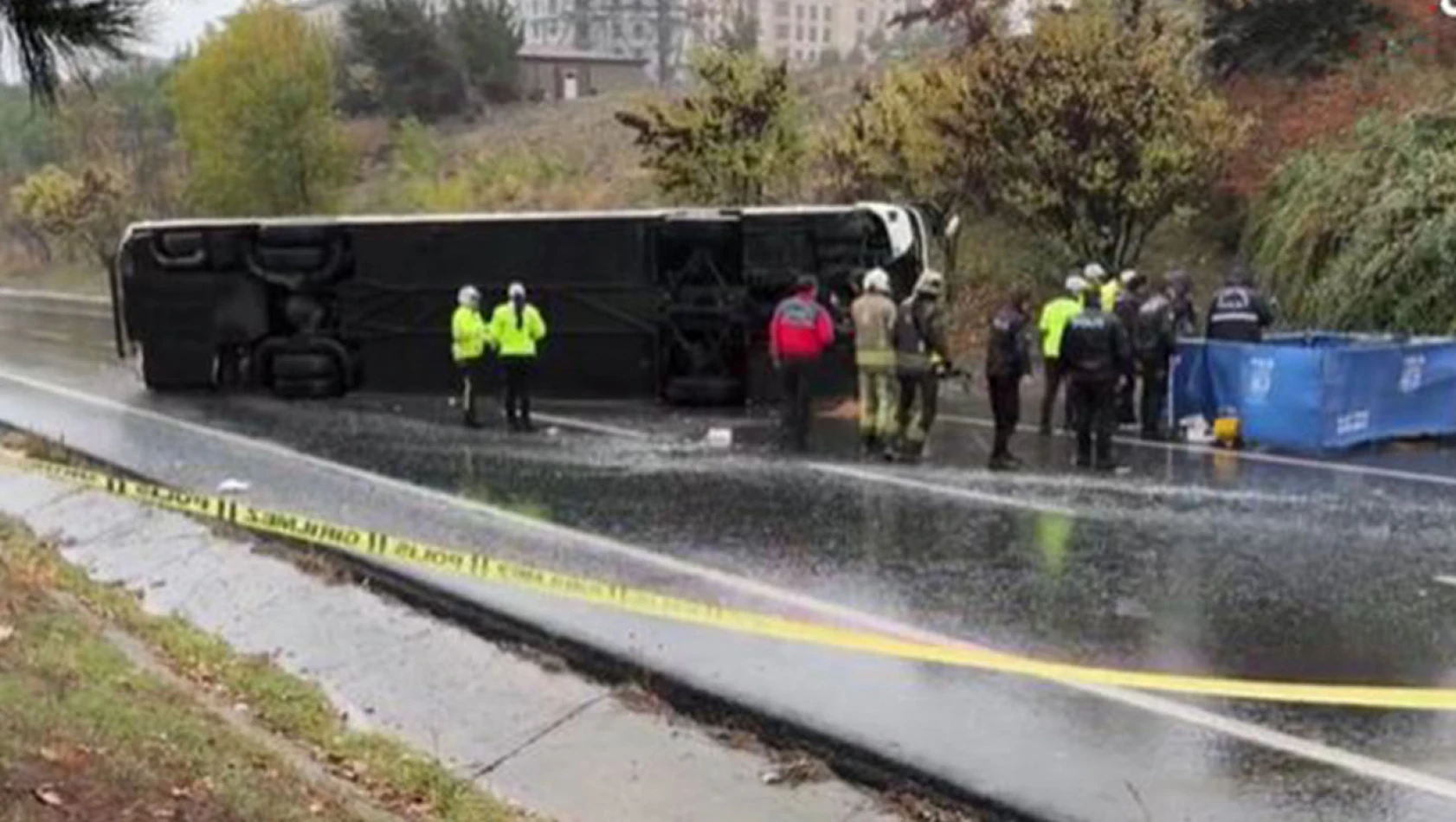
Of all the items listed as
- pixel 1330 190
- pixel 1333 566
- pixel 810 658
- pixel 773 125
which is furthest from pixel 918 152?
pixel 810 658

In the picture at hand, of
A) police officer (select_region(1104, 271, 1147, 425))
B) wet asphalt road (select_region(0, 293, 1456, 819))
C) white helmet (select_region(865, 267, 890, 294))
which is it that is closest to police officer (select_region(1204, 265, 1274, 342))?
police officer (select_region(1104, 271, 1147, 425))

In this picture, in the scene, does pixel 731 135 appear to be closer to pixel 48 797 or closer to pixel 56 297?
pixel 48 797

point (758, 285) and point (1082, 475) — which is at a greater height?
point (758, 285)

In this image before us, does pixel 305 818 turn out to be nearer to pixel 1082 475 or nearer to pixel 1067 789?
pixel 1067 789

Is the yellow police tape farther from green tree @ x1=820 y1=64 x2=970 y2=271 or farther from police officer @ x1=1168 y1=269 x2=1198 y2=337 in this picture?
green tree @ x1=820 y1=64 x2=970 y2=271

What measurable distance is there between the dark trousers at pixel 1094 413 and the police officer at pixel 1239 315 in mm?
2639

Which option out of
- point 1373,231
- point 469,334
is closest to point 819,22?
point 1373,231

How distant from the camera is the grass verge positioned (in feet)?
17.6

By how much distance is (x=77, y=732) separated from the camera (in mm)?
6098

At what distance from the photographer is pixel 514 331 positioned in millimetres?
17453

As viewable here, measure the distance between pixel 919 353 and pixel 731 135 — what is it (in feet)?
46.3

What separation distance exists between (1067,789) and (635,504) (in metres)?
6.62

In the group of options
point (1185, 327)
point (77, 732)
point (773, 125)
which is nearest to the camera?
point (77, 732)

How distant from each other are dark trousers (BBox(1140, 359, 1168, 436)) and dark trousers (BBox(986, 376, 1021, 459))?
6.06 feet
